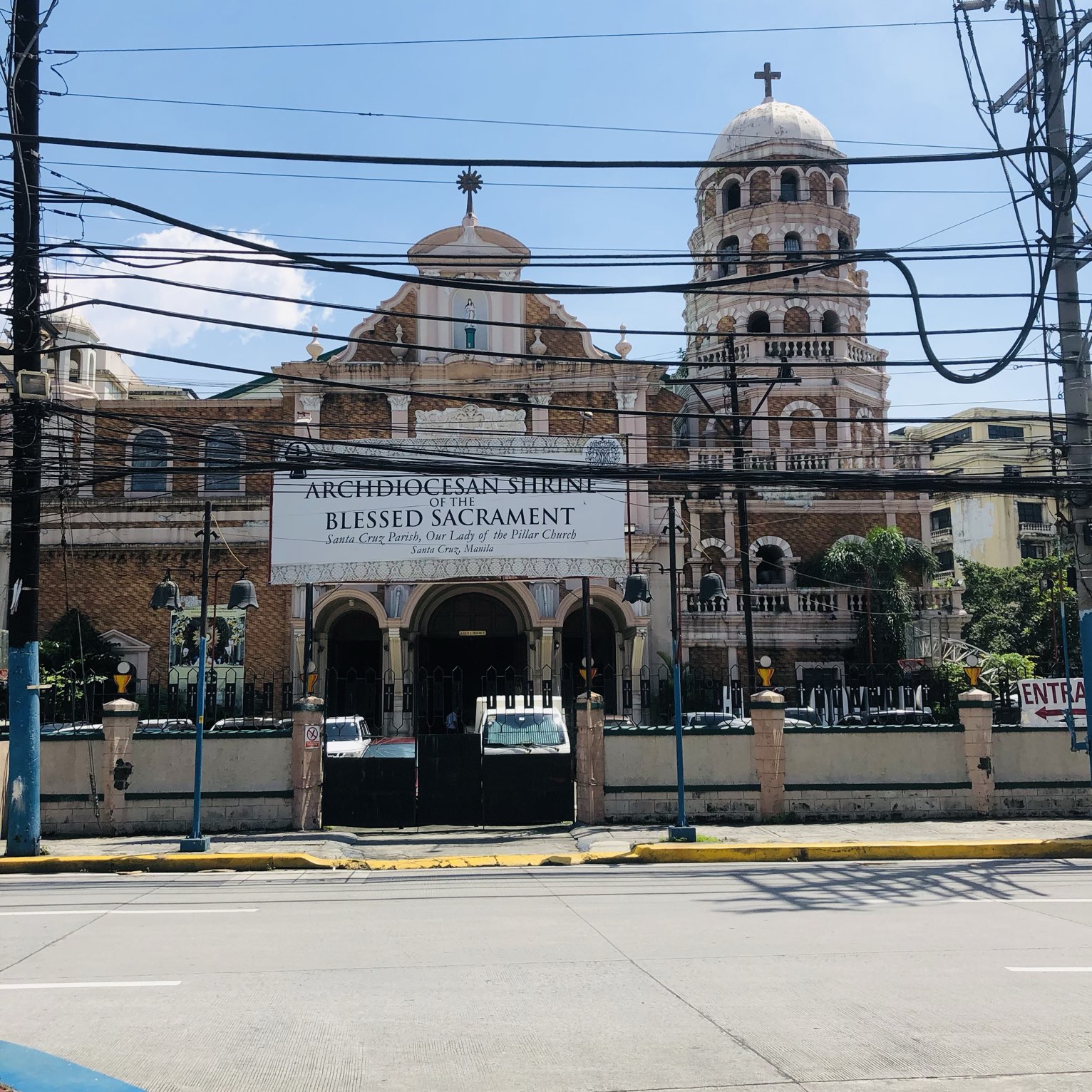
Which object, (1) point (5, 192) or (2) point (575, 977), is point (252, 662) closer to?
(1) point (5, 192)

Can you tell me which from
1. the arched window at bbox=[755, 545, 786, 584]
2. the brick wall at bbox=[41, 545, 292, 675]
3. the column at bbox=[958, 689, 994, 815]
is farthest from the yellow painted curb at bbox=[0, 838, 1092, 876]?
the arched window at bbox=[755, 545, 786, 584]

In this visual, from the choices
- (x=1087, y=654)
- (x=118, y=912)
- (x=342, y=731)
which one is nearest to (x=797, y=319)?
(x=342, y=731)

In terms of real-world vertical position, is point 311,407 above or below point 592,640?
above

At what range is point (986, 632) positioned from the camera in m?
46.1

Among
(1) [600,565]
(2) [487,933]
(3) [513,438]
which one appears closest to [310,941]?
(2) [487,933]

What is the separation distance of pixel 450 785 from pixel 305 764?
2.41 meters

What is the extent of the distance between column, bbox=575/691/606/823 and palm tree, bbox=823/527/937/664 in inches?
641

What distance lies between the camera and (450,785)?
59.9 ft

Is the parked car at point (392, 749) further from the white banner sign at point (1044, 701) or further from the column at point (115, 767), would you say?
the white banner sign at point (1044, 701)

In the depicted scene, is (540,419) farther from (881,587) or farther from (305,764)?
(305,764)

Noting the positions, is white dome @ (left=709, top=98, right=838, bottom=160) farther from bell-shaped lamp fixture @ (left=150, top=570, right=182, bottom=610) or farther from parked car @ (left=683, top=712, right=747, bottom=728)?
bell-shaped lamp fixture @ (left=150, top=570, right=182, bottom=610)

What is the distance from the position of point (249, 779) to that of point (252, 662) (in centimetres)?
1604

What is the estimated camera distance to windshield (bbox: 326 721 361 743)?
76.5 feet

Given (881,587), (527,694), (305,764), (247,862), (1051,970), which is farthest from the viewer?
(881,587)
